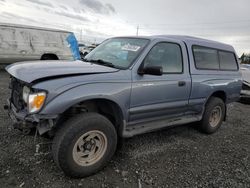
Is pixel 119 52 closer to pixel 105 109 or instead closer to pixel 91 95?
pixel 105 109

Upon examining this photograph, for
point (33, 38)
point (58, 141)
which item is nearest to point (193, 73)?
point (58, 141)

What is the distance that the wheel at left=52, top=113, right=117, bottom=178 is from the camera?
2.54m

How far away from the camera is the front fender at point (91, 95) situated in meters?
2.42

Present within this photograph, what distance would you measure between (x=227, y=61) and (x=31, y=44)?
8873 millimetres

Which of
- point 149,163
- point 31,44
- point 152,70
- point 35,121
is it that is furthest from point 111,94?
point 31,44

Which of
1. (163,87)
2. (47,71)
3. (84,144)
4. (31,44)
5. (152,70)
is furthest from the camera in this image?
(31,44)

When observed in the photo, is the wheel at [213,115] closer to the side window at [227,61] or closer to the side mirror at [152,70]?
the side window at [227,61]

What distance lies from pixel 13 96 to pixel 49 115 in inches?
39.9

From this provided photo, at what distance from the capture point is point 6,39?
32.0 feet

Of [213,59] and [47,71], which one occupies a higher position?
[213,59]

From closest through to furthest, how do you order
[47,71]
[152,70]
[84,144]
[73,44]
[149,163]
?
[47,71] → [84,144] → [152,70] → [149,163] → [73,44]

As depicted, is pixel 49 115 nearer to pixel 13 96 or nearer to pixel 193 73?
pixel 13 96

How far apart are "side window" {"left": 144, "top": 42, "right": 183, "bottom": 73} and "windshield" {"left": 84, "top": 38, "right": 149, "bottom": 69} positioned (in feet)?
0.66

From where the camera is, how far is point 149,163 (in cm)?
324
